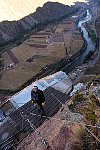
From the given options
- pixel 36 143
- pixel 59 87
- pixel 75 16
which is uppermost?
pixel 36 143

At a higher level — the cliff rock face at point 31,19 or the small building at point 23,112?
the small building at point 23,112

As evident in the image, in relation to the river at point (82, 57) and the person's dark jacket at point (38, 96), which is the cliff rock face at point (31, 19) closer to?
the river at point (82, 57)

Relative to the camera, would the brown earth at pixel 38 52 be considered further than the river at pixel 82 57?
No

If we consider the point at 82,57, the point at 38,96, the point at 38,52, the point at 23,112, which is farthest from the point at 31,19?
the point at 38,96

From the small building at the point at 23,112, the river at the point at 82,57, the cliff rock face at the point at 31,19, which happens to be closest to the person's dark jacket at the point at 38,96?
the small building at the point at 23,112

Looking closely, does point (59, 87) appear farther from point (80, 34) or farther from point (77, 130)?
point (80, 34)

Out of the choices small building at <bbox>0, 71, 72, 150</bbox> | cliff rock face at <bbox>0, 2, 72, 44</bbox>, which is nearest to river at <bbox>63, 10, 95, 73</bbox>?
cliff rock face at <bbox>0, 2, 72, 44</bbox>

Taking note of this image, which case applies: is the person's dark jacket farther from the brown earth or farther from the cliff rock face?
the cliff rock face

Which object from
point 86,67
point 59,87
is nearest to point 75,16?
point 86,67
